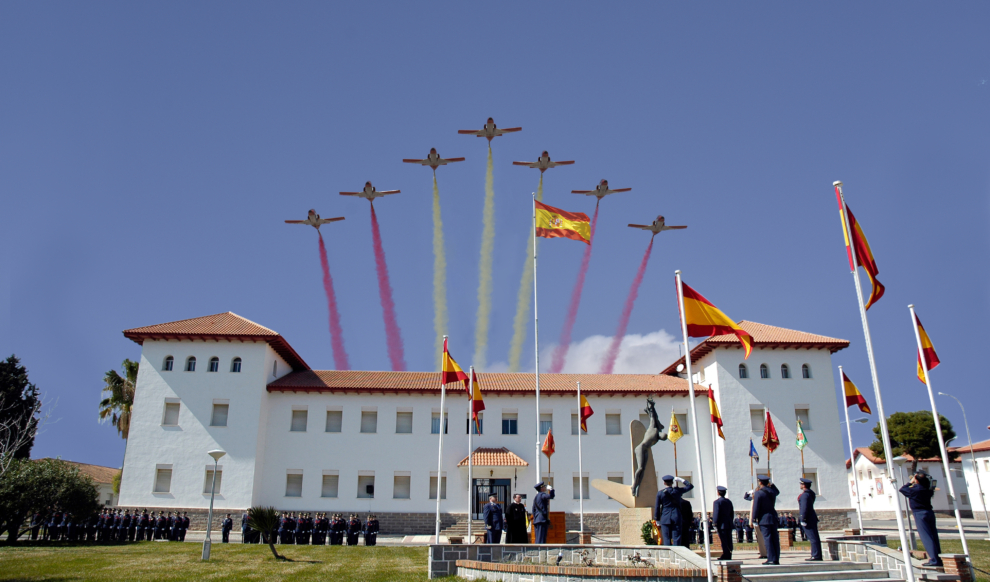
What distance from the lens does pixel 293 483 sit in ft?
116

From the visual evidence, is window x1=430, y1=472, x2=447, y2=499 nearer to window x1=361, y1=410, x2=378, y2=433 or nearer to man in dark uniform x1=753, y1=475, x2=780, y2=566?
window x1=361, y1=410, x2=378, y2=433

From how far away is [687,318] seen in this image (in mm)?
14062

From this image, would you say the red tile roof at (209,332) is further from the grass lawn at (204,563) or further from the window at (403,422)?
the grass lawn at (204,563)

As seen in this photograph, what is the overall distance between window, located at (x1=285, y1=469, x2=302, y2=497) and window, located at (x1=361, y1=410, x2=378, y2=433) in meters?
4.15

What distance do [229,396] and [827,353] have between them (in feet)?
110

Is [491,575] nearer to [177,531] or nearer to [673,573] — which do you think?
[673,573]

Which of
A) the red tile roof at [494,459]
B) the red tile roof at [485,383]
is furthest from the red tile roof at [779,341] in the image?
the red tile roof at [494,459]

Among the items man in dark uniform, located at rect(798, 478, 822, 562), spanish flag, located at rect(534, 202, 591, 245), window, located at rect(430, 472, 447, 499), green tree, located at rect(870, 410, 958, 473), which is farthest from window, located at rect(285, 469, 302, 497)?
green tree, located at rect(870, 410, 958, 473)

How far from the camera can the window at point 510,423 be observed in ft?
121

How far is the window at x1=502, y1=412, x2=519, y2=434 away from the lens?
36844mm

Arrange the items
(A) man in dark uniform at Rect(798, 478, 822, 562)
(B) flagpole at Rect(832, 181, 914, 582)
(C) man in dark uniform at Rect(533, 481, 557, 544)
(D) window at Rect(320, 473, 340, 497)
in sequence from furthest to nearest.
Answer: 1. (D) window at Rect(320, 473, 340, 497)
2. (C) man in dark uniform at Rect(533, 481, 557, 544)
3. (A) man in dark uniform at Rect(798, 478, 822, 562)
4. (B) flagpole at Rect(832, 181, 914, 582)

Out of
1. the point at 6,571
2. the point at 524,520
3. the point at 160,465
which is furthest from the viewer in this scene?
the point at 160,465

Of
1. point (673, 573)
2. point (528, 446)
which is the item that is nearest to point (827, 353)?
point (528, 446)

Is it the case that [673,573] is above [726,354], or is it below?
below
